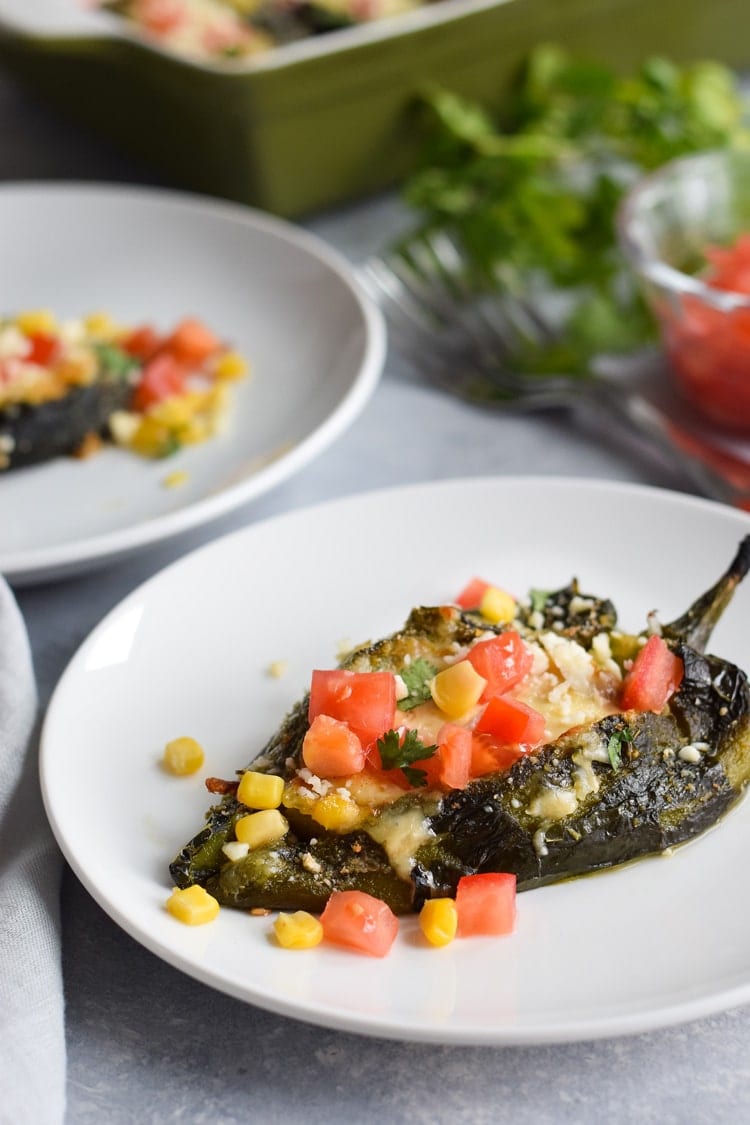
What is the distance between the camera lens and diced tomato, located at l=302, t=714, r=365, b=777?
256 cm

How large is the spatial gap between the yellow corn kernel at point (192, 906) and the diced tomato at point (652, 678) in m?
0.94

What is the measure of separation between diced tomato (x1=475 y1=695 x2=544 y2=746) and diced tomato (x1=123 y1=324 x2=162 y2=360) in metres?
2.65

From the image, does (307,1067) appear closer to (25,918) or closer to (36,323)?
(25,918)

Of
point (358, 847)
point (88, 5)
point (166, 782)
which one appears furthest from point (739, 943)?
point (88, 5)

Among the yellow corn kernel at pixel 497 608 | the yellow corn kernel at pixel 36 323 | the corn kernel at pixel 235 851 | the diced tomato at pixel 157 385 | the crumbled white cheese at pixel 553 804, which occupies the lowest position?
the diced tomato at pixel 157 385

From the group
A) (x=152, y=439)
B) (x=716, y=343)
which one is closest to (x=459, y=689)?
(x=152, y=439)

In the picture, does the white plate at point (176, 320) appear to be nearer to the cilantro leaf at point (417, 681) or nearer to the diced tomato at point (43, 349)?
the diced tomato at point (43, 349)

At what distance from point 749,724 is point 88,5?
5.36 meters

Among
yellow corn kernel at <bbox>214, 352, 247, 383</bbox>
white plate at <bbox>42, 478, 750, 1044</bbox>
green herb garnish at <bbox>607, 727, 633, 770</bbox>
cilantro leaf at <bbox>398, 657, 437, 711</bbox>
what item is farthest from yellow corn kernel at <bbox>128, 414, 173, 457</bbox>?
green herb garnish at <bbox>607, 727, 633, 770</bbox>

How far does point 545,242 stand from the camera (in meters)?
5.21

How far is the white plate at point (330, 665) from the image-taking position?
7.45 ft

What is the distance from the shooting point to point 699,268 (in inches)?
193

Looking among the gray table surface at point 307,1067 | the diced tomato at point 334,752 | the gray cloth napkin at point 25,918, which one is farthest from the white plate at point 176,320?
the gray table surface at point 307,1067

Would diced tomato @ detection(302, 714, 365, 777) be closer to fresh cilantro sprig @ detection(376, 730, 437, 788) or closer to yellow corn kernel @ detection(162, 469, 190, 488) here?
fresh cilantro sprig @ detection(376, 730, 437, 788)
